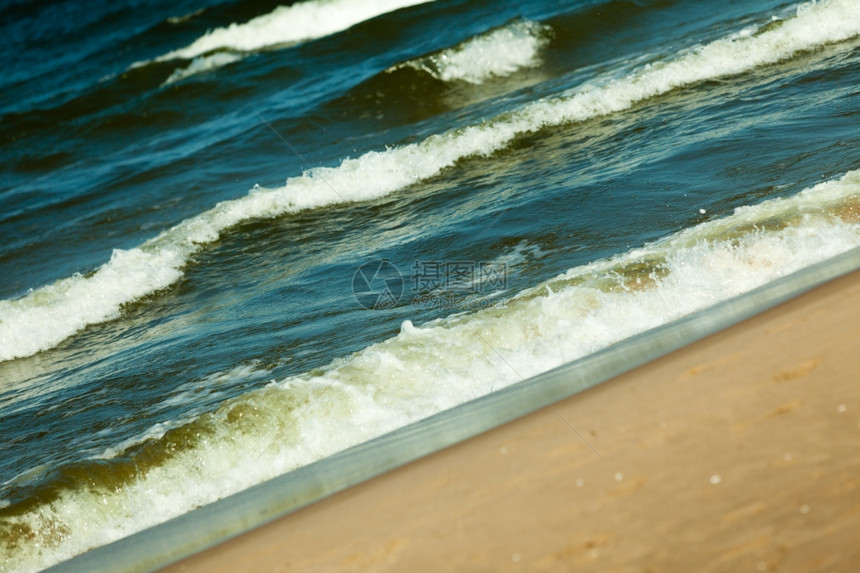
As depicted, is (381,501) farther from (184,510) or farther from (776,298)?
(776,298)

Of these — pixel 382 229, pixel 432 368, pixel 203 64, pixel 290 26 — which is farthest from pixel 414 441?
pixel 290 26

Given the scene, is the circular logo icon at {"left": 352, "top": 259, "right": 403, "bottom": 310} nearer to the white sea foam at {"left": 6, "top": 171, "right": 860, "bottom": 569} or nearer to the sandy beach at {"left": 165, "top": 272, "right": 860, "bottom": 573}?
the white sea foam at {"left": 6, "top": 171, "right": 860, "bottom": 569}

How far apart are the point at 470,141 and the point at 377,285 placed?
2910 mm

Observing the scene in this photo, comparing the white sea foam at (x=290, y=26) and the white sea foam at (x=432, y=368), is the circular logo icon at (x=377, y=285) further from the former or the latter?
the white sea foam at (x=290, y=26)

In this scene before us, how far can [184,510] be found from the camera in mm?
3623

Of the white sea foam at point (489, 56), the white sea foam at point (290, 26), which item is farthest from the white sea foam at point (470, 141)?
the white sea foam at point (290, 26)

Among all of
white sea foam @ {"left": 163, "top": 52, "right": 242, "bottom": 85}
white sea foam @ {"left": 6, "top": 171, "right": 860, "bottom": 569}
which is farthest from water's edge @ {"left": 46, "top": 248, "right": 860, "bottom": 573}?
white sea foam @ {"left": 163, "top": 52, "right": 242, "bottom": 85}

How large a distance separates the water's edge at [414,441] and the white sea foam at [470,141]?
366 centimetres

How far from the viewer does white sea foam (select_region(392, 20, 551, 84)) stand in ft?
35.0

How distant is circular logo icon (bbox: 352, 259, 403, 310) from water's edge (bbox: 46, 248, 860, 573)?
4.88 ft

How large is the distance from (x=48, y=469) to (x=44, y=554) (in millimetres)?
488

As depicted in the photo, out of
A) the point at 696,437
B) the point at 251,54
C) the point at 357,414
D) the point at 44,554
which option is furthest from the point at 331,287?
the point at 251,54

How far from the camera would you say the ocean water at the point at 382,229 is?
3.85 metres

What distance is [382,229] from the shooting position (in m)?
6.47
